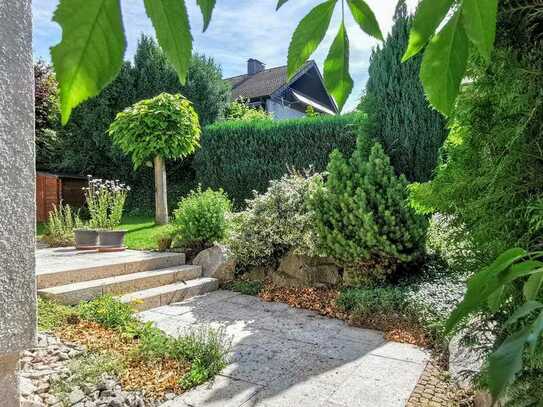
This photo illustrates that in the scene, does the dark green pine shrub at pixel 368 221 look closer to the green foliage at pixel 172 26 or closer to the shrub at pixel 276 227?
the shrub at pixel 276 227

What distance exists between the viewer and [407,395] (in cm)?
291

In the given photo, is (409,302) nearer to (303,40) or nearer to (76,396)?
(76,396)

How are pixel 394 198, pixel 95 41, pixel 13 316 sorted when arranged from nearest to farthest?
1. pixel 95 41
2. pixel 13 316
3. pixel 394 198

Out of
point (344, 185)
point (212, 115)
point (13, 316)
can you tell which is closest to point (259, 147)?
point (212, 115)

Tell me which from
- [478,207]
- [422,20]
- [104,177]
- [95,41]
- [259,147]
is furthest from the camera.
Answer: [104,177]

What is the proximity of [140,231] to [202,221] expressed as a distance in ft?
8.95

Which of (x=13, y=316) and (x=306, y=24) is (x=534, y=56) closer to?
(x=306, y=24)

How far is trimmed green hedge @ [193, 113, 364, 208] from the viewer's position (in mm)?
9516

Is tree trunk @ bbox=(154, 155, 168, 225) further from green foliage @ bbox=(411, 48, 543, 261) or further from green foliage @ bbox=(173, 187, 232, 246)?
green foliage @ bbox=(411, 48, 543, 261)

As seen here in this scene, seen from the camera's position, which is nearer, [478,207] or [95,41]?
[95,41]

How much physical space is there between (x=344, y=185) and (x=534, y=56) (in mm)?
4306

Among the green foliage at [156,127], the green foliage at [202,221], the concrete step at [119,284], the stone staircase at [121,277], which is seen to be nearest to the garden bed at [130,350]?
the concrete step at [119,284]

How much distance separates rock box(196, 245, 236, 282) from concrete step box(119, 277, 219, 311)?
157 millimetres

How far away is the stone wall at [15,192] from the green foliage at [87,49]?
5.50ft
